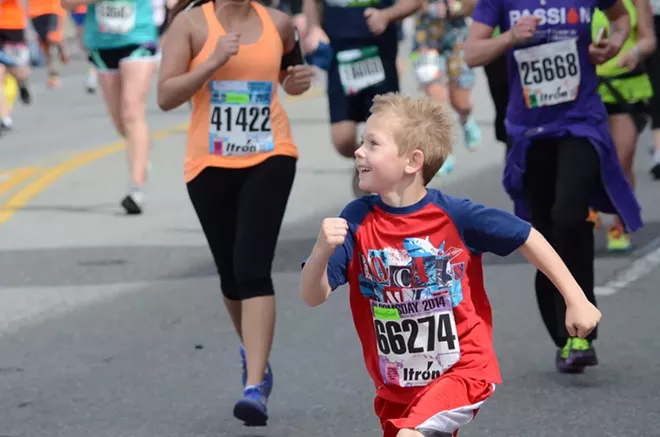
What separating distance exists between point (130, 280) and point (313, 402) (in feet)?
9.98

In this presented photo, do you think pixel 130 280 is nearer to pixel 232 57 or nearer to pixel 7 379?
pixel 7 379

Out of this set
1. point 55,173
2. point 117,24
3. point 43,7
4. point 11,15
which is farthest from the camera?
point 43,7

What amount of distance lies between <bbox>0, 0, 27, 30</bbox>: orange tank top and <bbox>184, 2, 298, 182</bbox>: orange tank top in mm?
11734

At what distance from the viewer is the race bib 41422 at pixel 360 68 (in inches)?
398

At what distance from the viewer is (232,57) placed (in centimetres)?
635

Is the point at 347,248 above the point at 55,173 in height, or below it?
above

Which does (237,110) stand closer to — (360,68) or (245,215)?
(245,215)

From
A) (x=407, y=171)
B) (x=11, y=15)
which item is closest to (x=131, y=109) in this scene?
(x=11, y=15)

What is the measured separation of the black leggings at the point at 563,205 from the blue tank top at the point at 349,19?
323cm

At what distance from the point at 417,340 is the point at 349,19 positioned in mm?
5524

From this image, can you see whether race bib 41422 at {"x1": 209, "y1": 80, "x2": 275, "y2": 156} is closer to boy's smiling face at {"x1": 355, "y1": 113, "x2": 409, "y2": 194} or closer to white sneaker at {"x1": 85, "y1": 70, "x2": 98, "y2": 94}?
boy's smiling face at {"x1": 355, "y1": 113, "x2": 409, "y2": 194}

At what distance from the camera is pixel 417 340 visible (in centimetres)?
475

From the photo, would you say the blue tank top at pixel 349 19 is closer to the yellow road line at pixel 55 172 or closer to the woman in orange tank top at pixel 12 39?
the yellow road line at pixel 55 172

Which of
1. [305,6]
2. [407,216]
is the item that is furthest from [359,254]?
[305,6]
